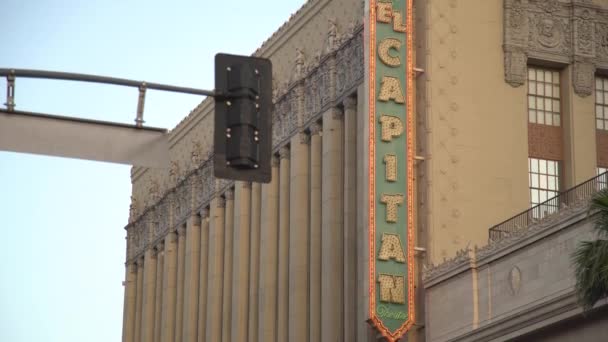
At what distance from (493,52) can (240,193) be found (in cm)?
1419

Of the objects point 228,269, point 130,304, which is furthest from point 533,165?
point 130,304

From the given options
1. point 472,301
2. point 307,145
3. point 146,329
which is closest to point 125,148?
point 472,301

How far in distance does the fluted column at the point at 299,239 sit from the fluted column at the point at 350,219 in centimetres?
360

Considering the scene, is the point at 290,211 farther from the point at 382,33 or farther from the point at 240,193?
the point at 382,33

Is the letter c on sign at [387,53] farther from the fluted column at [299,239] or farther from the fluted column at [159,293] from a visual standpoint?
the fluted column at [159,293]

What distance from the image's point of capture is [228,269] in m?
59.7

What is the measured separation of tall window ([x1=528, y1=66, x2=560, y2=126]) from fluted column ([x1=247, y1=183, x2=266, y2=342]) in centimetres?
1170

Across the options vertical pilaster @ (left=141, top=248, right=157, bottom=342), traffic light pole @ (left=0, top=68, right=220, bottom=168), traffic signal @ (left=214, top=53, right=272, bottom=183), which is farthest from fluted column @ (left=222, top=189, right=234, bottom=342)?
traffic signal @ (left=214, top=53, right=272, bottom=183)

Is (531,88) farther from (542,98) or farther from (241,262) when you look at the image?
(241,262)

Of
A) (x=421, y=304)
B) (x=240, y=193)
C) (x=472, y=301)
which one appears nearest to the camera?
(x=472, y=301)

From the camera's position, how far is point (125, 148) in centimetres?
1814

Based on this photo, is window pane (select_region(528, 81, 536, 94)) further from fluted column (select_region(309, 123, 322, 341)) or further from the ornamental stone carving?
the ornamental stone carving

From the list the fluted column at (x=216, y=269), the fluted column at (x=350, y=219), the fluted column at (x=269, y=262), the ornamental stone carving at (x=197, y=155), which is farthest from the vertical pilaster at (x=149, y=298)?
the fluted column at (x=350, y=219)

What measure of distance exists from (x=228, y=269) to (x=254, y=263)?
3.08 meters
